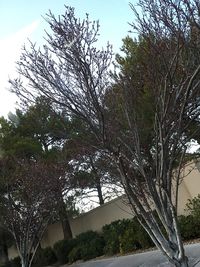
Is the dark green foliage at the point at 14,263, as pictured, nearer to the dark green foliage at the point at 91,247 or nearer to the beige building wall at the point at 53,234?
the beige building wall at the point at 53,234

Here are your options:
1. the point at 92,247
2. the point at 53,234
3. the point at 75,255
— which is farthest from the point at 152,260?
the point at 53,234

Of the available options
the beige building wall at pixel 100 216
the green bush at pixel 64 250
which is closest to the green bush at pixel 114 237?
the beige building wall at pixel 100 216

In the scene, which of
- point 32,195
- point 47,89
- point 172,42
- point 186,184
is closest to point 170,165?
point 172,42

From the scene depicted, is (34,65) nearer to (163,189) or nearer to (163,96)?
(163,96)

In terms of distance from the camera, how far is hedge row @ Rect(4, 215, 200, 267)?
13663mm

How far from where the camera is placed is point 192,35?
6.25 meters

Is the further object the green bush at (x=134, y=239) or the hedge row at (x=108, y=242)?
the green bush at (x=134, y=239)

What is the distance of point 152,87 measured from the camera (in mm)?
6824

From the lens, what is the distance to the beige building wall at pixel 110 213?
17.5 m

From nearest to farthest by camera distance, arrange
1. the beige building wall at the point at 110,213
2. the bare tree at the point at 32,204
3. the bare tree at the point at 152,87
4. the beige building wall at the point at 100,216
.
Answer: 1. the bare tree at the point at 152,87
2. the bare tree at the point at 32,204
3. the beige building wall at the point at 110,213
4. the beige building wall at the point at 100,216

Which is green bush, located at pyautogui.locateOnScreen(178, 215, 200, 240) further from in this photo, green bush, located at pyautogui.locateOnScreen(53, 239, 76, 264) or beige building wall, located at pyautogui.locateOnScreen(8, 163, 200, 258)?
green bush, located at pyautogui.locateOnScreen(53, 239, 76, 264)

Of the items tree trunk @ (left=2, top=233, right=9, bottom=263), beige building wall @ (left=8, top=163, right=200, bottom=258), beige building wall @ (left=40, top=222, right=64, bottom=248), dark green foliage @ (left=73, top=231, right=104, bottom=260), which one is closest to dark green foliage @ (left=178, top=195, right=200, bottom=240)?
beige building wall @ (left=8, top=163, right=200, bottom=258)

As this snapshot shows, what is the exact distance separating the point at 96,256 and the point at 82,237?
2893 mm

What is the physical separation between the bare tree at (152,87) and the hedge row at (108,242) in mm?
6808
